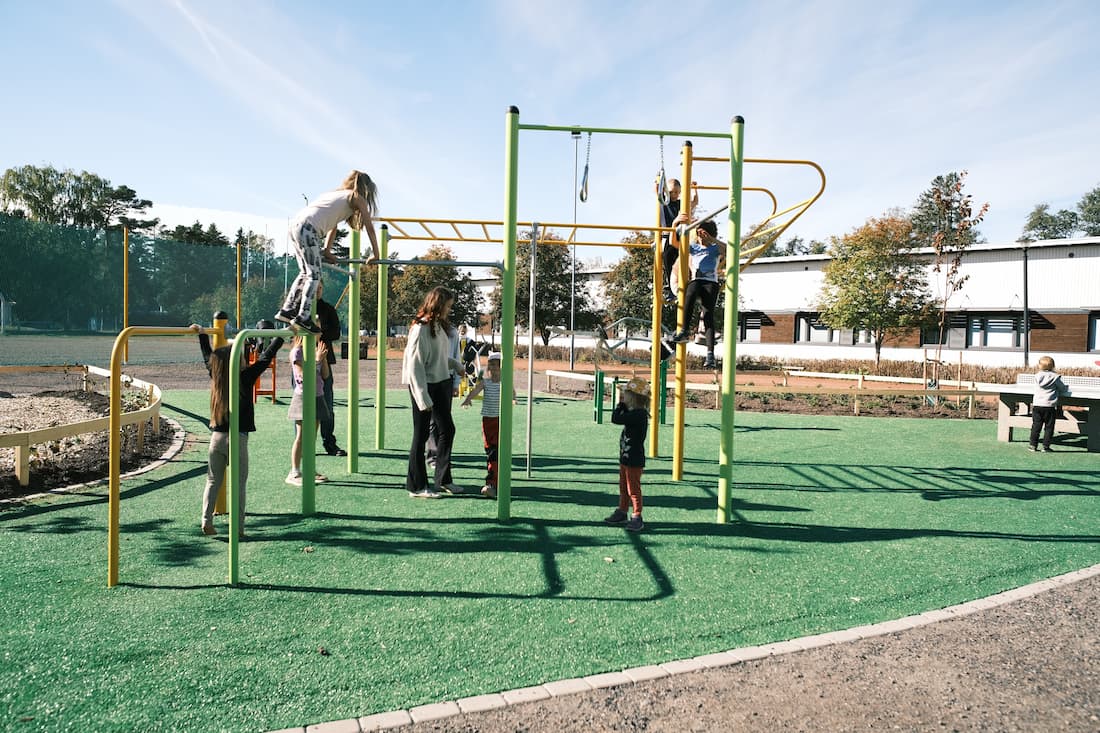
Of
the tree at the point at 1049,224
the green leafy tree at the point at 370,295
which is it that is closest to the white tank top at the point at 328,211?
the green leafy tree at the point at 370,295

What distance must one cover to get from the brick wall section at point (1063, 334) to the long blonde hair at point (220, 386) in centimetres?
3189

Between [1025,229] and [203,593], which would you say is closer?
[203,593]

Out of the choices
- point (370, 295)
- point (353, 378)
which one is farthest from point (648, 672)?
point (370, 295)

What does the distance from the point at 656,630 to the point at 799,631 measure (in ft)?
2.58

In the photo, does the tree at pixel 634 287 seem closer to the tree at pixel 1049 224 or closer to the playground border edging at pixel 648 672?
the playground border edging at pixel 648 672

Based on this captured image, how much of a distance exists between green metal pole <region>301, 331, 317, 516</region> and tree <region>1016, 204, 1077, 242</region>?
319 ft

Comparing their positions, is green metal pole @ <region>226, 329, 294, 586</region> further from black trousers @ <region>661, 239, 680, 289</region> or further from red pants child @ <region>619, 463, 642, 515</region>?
black trousers @ <region>661, 239, 680, 289</region>

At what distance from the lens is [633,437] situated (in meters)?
5.41

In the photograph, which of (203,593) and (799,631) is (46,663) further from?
(799,631)

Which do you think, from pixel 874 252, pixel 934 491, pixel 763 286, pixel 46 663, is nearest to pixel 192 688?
pixel 46 663

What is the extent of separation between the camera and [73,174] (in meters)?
51.7

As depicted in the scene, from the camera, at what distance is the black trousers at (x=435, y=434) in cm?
614

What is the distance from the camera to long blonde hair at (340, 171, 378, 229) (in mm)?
5293

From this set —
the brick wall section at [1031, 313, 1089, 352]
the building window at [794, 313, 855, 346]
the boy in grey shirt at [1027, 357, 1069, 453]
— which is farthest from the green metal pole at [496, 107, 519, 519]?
the building window at [794, 313, 855, 346]
